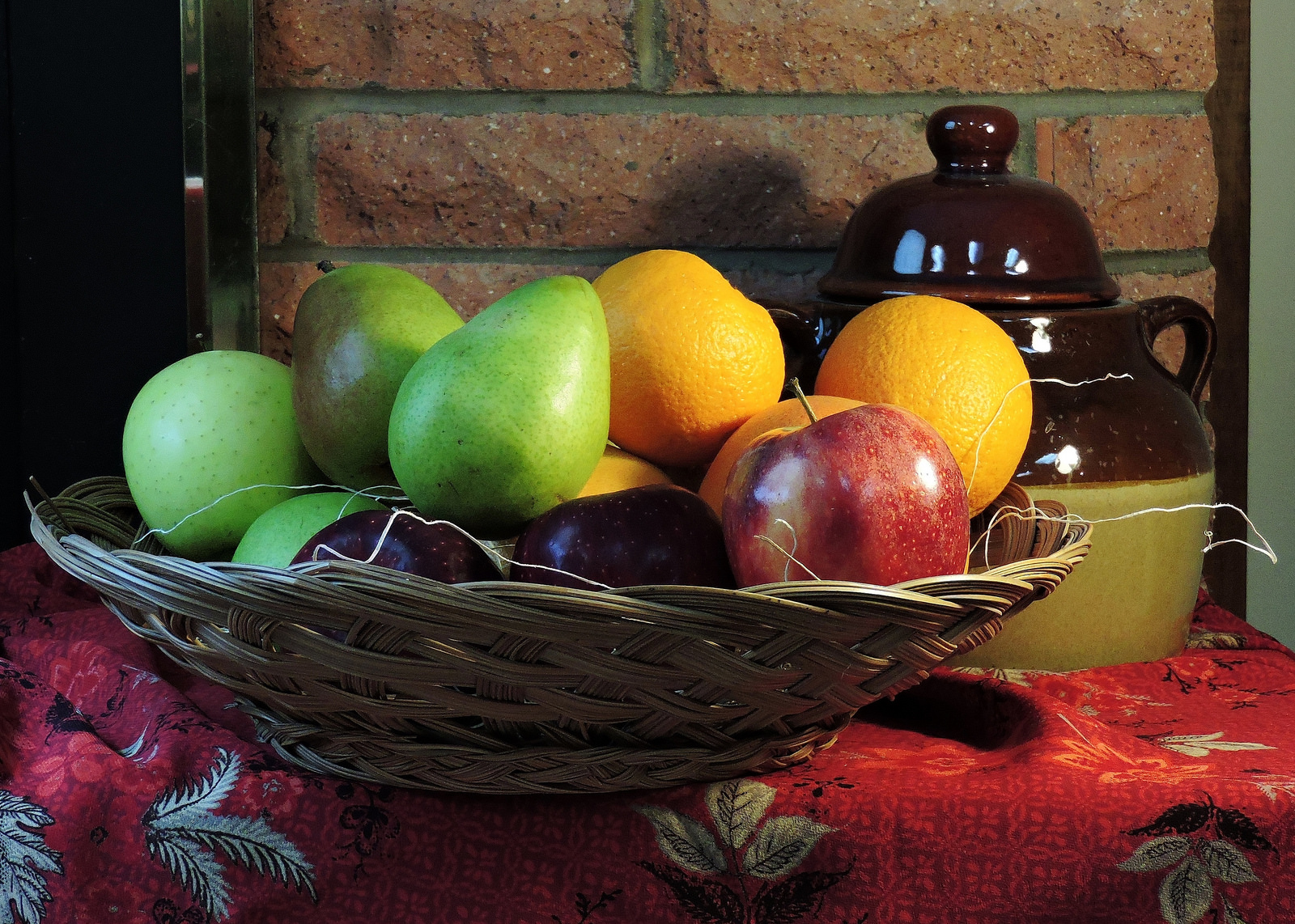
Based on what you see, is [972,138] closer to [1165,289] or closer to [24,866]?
[1165,289]

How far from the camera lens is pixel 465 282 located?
93cm

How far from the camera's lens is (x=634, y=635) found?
41 cm

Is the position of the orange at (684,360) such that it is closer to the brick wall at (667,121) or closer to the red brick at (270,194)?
the brick wall at (667,121)

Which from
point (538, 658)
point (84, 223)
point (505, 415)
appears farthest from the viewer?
point (84, 223)

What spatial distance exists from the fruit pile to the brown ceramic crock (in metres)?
0.07

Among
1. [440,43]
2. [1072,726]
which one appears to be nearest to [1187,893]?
[1072,726]

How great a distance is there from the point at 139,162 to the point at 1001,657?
28.1 inches

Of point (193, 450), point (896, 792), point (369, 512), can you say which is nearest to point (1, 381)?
point (193, 450)

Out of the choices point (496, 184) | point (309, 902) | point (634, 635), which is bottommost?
point (309, 902)

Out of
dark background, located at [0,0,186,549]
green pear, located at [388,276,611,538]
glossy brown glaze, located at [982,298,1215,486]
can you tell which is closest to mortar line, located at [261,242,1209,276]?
dark background, located at [0,0,186,549]

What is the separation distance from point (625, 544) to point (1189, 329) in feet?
1.66

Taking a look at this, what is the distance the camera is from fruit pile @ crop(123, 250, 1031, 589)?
0.47 m

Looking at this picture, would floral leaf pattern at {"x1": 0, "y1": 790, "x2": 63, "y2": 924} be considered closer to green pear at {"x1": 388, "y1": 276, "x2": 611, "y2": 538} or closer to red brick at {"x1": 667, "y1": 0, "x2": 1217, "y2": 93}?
green pear at {"x1": 388, "y1": 276, "x2": 611, "y2": 538}

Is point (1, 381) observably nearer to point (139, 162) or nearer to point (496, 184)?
point (139, 162)
